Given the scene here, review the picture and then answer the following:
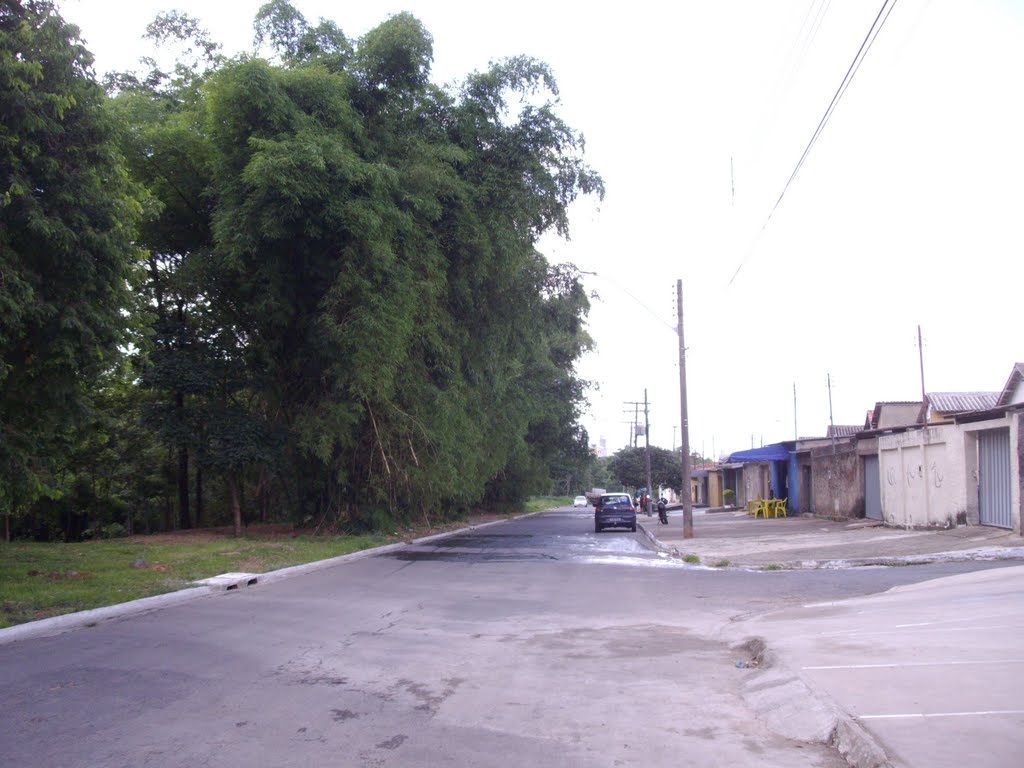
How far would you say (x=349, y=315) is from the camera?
23781mm

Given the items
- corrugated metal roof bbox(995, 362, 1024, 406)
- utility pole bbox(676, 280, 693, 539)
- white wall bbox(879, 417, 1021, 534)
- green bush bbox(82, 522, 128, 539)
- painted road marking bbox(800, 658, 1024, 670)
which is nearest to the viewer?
Result: painted road marking bbox(800, 658, 1024, 670)

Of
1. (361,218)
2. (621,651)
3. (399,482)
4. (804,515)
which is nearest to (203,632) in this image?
(621,651)

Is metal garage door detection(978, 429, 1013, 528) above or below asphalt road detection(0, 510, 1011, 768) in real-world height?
above

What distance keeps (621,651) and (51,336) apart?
954 cm

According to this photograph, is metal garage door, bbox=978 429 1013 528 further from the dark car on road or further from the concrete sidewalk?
the dark car on road

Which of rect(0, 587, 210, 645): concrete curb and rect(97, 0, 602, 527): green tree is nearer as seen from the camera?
rect(0, 587, 210, 645): concrete curb

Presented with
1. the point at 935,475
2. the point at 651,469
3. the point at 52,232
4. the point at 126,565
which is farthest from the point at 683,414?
the point at 651,469

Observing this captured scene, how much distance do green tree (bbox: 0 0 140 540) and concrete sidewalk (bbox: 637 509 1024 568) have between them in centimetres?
1439

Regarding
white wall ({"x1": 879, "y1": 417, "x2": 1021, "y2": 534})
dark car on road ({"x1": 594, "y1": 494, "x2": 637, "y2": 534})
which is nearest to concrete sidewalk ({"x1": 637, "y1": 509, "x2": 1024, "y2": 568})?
white wall ({"x1": 879, "y1": 417, "x2": 1021, "y2": 534})

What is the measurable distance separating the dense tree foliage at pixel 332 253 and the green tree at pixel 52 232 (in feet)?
23.9

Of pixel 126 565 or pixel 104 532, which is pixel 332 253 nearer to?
pixel 126 565

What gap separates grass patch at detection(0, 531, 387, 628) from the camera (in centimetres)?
1223

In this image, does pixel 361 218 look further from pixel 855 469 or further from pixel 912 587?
pixel 855 469

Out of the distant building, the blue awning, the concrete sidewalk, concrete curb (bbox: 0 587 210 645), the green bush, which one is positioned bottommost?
the green bush
